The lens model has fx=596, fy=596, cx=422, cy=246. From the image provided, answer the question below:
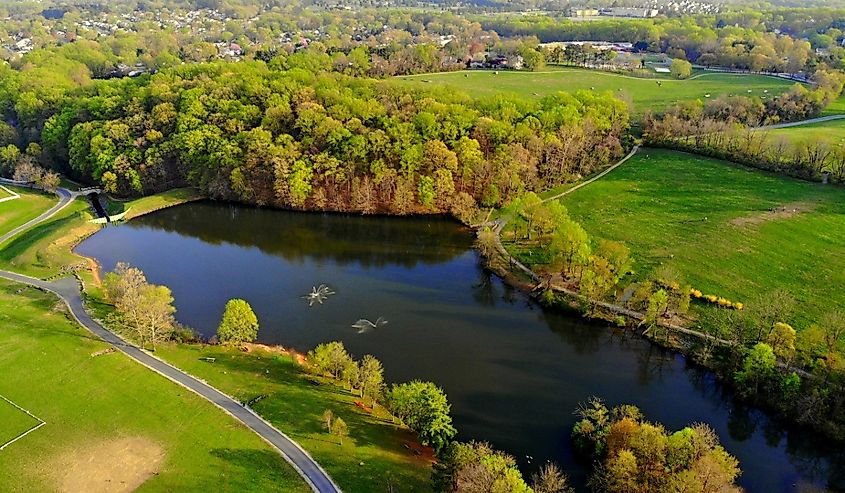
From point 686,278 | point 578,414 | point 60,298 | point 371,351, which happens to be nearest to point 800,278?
point 686,278

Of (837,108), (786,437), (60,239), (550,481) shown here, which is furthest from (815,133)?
(60,239)

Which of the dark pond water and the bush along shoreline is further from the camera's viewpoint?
the bush along shoreline

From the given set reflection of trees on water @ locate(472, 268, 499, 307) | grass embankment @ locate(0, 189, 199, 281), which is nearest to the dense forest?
grass embankment @ locate(0, 189, 199, 281)

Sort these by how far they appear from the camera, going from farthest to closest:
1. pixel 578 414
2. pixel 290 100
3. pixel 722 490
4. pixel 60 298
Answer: pixel 290 100 < pixel 60 298 < pixel 578 414 < pixel 722 490

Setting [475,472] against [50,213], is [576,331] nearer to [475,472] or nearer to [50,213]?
[475,472]

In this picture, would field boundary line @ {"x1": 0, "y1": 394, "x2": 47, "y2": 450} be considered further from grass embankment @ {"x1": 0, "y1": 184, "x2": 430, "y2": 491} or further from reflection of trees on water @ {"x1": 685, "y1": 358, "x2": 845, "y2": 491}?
reflection of trees on water @ {"x1": 685, "y1": 358, "x2": 845, "y2": 491}

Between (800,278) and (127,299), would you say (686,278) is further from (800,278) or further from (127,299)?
(127,299)

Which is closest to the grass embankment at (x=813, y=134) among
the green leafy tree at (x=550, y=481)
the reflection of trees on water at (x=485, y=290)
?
the reflection of trees on water at (x=485, y=290)
